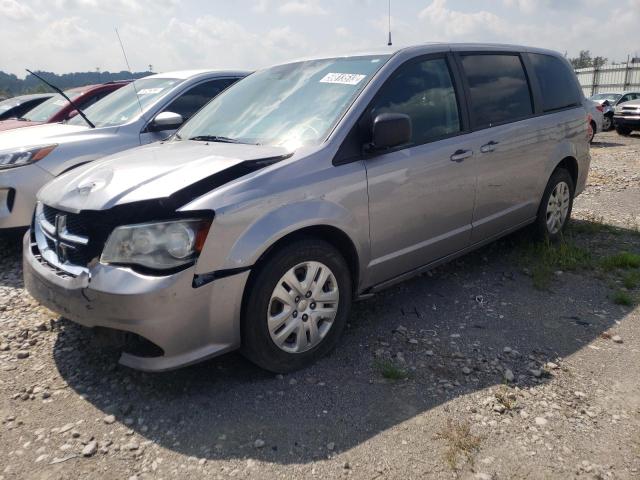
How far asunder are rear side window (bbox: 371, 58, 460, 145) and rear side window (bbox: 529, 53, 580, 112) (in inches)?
55.1

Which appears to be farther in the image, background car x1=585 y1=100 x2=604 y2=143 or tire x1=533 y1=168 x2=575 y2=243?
background car x1=585 y1=100 x2=604 y2=143

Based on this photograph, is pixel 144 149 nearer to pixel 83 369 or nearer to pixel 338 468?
pixel 83 369

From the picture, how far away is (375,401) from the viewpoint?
2729mm

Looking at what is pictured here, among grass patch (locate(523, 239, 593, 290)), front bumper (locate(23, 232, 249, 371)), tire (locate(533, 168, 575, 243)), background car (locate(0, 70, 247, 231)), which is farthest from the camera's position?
tire (locate(533, 168, 575, 243))

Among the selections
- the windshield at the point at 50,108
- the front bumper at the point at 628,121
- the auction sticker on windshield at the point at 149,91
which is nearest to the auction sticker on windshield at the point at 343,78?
the auction sticker on windshield at the point at 149,91

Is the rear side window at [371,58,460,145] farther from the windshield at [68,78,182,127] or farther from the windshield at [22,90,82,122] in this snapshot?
the windshield at [22,90,82,122]

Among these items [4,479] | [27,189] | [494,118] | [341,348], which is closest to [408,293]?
[341,348]

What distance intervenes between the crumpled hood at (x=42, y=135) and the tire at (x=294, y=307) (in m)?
3.38

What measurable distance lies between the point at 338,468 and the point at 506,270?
2.89 meters

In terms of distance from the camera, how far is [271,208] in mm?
2707

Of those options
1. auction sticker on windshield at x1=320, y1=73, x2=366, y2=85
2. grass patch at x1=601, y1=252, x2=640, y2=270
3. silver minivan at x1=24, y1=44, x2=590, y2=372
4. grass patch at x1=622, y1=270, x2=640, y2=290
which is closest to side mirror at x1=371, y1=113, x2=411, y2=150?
silver minivan at x1=24, y1=44, x2=590, y2=372

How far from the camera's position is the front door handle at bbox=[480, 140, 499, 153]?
154 inches

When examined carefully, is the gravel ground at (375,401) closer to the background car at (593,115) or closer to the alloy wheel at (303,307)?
the alloy wheel at (303,307)

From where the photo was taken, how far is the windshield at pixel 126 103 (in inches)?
221
